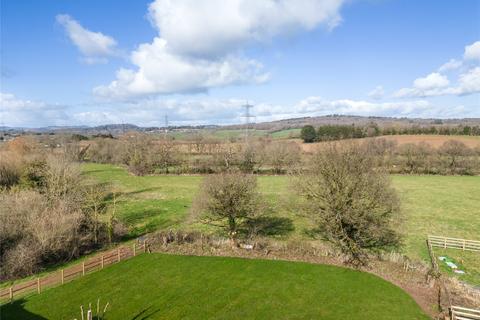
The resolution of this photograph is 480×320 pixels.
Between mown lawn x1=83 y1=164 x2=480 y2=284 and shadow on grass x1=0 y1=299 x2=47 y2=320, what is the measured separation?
11290 mm

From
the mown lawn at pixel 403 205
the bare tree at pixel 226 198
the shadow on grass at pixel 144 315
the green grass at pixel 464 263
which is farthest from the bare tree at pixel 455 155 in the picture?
the shadow on grass at pixel 144 315

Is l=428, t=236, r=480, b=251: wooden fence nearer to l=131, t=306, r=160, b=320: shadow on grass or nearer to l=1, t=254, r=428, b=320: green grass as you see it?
l=1, t=254, r=428, b=320: green grass

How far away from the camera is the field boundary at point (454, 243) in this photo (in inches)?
860

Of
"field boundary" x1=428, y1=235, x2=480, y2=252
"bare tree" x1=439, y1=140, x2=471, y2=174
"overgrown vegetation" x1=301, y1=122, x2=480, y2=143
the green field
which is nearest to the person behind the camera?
"field boundary" x1=428, y1=235, x2=480, y2=252

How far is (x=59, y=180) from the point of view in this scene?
2808cm

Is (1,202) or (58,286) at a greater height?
(1,202)

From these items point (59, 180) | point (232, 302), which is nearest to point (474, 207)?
point (232, 302)

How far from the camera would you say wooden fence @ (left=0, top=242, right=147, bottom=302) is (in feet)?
51.6

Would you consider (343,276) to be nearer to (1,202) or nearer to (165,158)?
(1,202)

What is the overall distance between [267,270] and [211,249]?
187 inches

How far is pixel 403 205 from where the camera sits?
34.1 m

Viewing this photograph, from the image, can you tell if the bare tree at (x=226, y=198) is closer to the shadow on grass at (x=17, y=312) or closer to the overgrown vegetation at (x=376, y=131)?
the shadow on grass at (x=17, y=312)

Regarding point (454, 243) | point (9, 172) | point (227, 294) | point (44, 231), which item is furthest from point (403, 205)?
point (9, 172)

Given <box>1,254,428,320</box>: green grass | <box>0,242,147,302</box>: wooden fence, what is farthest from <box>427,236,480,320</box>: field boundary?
<box>0,242,147,302</box>: wooden fence
